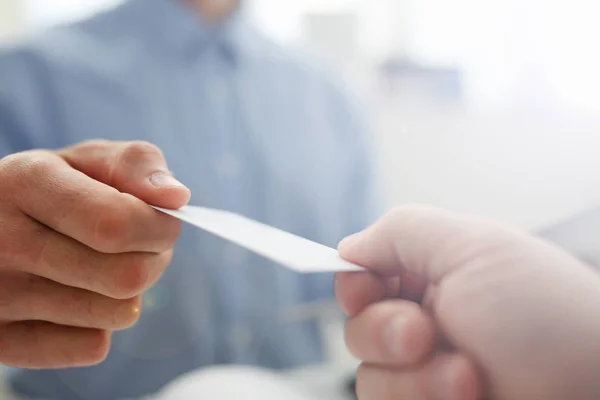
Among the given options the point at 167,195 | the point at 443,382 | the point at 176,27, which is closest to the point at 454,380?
the point at 443,382

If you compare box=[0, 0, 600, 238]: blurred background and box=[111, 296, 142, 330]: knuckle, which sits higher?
box=[0, 0, 600, 238]: blurred background

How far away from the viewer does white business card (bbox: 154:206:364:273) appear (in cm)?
17

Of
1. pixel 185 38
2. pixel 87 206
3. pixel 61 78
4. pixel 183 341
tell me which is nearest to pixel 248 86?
pixel 185 38

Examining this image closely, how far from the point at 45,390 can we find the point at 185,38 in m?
0.39

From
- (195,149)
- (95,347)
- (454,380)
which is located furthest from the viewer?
(195,149)

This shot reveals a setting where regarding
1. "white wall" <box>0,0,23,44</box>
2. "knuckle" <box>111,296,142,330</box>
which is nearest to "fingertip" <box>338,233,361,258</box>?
"knuckle" <box>111,296,142,330</box>

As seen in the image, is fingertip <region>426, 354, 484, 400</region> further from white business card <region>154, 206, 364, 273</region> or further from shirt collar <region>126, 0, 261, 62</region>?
shirt collar <region>126, 0, 261, 62</region>

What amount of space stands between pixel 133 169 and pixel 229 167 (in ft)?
1.28

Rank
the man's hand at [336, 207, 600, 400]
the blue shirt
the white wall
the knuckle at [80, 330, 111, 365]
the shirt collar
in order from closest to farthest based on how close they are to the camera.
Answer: the man's hand at [336, 207, 600, 400] → the knuckle at [80, 330, 111, 365] → the blue shirt → the shirt collar → the white wall

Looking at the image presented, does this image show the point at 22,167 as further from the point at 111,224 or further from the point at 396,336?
the point at 396,336

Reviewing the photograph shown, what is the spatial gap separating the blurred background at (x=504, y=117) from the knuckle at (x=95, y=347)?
0.40 feet

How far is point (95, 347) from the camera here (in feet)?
0.90

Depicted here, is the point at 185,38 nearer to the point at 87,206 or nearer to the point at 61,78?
the point at 61,78

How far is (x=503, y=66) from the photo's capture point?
15.0 inches
